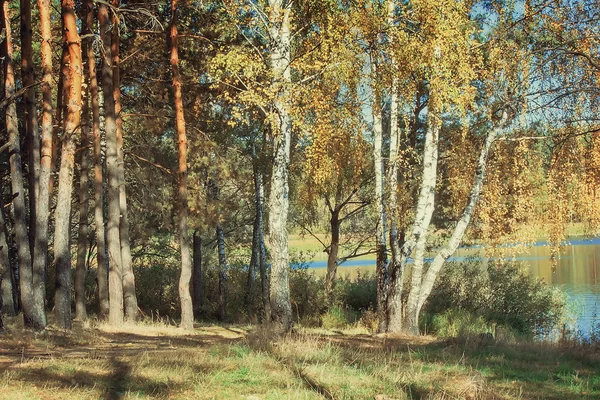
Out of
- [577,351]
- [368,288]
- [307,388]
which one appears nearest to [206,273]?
[368,288]

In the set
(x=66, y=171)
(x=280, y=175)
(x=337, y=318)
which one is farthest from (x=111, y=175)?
(x=337, y=318)

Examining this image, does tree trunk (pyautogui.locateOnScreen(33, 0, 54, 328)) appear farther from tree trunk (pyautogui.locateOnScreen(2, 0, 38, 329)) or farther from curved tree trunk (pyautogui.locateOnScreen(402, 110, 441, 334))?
curved tree trunk (pyautogui.locateOnScreen(402, 110, 441, 334))

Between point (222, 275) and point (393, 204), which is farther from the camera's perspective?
point (222, 275)

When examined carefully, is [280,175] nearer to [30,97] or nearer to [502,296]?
[30,97]

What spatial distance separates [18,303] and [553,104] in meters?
16.1

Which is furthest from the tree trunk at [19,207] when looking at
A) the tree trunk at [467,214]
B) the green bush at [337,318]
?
the green bush at [337,318]

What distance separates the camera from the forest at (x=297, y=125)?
13.5 meters

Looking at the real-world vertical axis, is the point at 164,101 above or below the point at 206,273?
above

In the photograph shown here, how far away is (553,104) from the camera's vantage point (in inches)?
669

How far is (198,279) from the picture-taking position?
26.4m

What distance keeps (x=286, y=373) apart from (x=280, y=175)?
6.44 metres

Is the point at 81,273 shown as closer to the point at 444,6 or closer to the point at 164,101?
the point at 164,101

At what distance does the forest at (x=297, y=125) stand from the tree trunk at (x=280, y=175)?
3 centimetres

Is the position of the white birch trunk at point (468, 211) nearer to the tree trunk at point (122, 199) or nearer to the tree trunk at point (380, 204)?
the tree trunk at point (380, 204)
